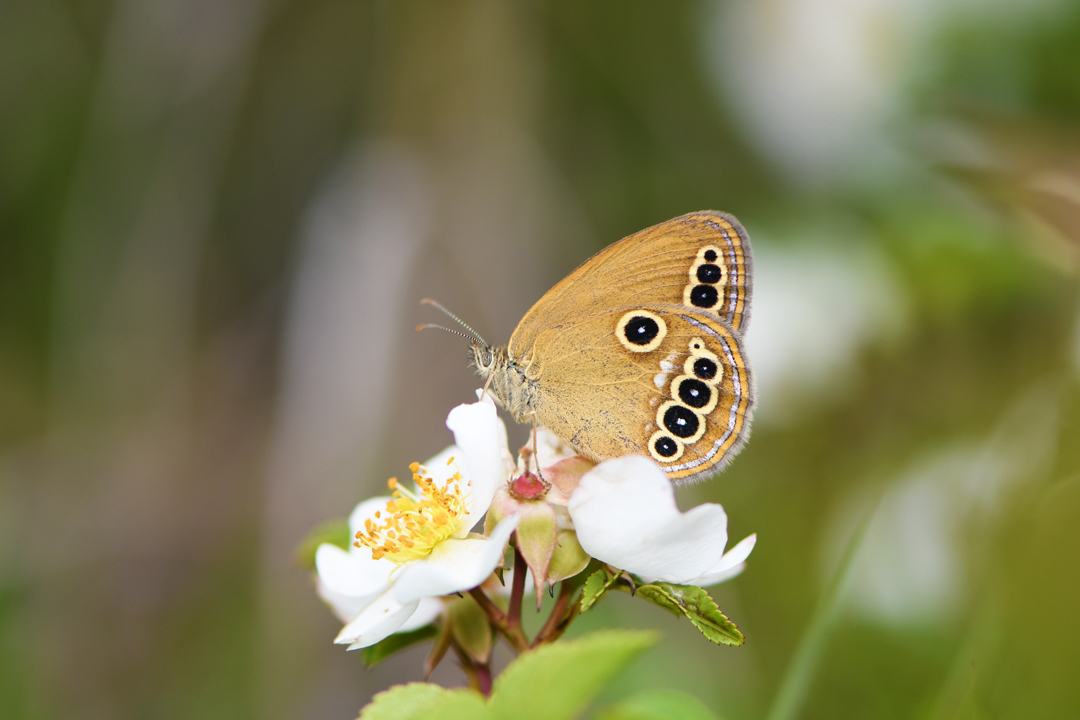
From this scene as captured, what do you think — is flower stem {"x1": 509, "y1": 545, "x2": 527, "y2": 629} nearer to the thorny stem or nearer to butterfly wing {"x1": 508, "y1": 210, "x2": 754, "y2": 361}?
the thorny stem

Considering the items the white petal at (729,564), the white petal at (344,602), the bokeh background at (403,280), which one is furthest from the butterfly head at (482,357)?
the bokeh background at (403,280)

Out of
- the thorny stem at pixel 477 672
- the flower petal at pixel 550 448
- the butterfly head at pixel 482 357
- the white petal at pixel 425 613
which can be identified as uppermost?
the butterfly head at pixel 482 357

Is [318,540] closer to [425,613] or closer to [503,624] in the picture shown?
[425,613]

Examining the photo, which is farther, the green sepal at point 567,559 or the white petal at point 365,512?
the white petal at point 365,512

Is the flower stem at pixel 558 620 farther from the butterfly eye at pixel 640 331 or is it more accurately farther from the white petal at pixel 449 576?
the butterfly eye at pixel 640 331

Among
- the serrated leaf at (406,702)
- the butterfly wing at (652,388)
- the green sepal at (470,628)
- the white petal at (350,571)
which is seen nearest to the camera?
the serrated leaf at (406,702)

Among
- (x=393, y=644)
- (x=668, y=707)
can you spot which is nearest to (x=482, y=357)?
(x=393, y=644)
